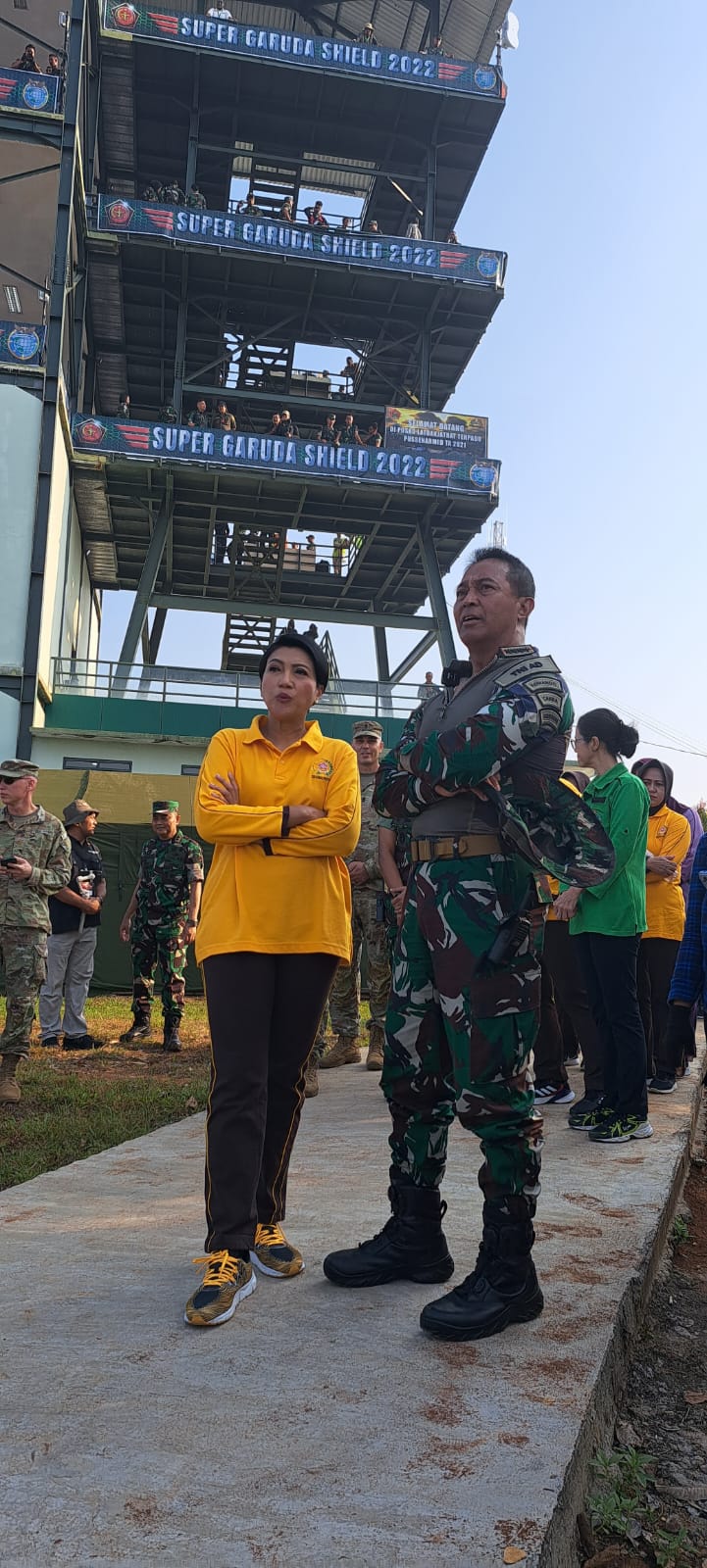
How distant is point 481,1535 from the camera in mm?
1766

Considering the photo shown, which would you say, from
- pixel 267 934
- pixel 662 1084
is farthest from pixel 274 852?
pixel 662 1084

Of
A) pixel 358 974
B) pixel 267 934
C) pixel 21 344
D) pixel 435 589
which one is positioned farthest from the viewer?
pixel 435 589

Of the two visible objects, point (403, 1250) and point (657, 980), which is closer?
point (403, 1250)

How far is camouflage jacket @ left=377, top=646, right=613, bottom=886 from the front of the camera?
279cm

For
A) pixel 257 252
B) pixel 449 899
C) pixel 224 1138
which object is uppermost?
pixel 257 252

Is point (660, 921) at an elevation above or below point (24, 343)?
below

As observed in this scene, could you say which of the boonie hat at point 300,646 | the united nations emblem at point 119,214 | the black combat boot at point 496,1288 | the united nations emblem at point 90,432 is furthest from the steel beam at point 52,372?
the black combat boot at point 496,1288

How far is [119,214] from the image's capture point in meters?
26.5

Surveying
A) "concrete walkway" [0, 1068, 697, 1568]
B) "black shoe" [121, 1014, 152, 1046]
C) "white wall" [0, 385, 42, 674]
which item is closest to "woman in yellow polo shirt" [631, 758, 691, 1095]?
"concrete walkway" [0, 1068, 697, 1568]

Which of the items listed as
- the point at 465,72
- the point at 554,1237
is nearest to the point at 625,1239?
the point at 554,1237

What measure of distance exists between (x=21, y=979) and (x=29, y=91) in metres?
21.9

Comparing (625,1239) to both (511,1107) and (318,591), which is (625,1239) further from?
(318,591)

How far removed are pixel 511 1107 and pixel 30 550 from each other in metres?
20.9

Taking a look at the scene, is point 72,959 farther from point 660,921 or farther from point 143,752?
point 143,752
